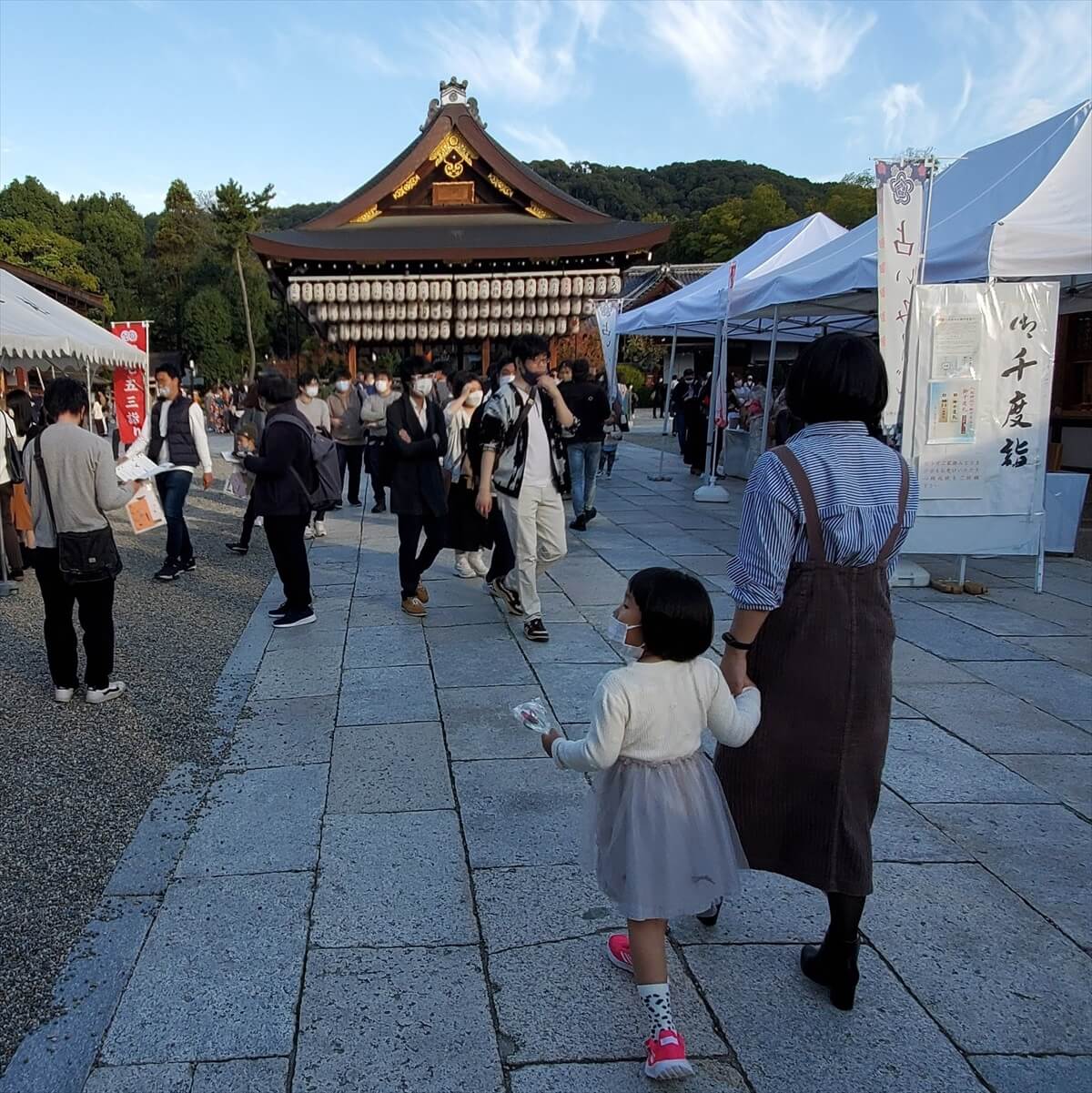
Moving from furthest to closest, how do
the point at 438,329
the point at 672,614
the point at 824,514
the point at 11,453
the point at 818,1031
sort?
the point at 438,329
the point at 11,453
the point at 818,1031
the point at 824,514
the point at 672,614

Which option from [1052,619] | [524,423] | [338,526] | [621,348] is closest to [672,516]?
[338,526]

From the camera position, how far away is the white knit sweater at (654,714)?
1914 millimetres

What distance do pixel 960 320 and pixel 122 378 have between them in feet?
33.4

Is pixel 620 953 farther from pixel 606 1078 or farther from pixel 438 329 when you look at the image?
pixel 438 329

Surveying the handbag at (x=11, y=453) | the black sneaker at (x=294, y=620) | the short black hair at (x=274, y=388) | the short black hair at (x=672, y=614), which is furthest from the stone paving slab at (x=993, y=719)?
the handbag at (x=11, y=453)

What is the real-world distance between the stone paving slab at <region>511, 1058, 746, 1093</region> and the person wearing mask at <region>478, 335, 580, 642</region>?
10.8ft

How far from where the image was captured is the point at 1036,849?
297 centimetres

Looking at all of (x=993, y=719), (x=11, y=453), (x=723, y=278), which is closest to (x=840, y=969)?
(x=993, y=719)

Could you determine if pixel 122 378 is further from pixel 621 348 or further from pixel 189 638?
pixel 621 348

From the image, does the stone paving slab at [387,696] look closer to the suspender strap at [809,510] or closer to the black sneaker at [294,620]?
the black sneaker at [294,620]

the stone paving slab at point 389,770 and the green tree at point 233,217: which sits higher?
the green tree at point 233,217

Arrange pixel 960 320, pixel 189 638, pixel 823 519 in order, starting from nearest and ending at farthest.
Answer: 1. pixel 823 519
2. pixel 189 638
3. pixel 960 320

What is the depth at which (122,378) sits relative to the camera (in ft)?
37.8

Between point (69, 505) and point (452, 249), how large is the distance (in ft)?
22.7
